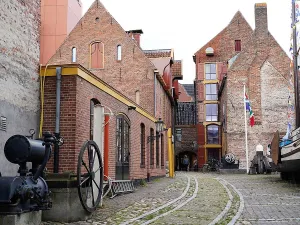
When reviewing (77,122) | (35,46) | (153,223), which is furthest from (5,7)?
(153,223)

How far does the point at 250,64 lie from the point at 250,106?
370 centimetres

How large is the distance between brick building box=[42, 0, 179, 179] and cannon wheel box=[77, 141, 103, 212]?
1.32m

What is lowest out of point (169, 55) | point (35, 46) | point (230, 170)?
point (230, 170)

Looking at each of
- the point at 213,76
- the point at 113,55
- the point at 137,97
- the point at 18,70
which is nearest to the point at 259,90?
the point at 213,76

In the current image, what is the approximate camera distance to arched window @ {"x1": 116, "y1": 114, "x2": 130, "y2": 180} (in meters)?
13.7

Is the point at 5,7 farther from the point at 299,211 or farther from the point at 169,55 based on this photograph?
the point at 169,55

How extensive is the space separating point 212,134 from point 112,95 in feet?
104

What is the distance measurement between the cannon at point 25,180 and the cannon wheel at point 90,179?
961 mm

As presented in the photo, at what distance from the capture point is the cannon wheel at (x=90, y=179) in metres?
7.21

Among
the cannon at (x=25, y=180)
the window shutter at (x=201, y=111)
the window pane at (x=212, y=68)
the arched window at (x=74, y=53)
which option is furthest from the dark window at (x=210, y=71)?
the cannon at (x=25, y=180)

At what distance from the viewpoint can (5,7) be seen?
8211 millimetres

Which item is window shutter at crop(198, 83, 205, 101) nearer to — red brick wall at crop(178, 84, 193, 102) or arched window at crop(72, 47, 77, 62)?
red brick wall at crop(178, 84, 193, 102)

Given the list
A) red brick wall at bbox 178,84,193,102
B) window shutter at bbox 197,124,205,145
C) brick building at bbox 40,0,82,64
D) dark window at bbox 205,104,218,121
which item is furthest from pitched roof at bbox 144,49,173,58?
red brick wall at bbox 178,84,193,102

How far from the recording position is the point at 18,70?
8633 mm
